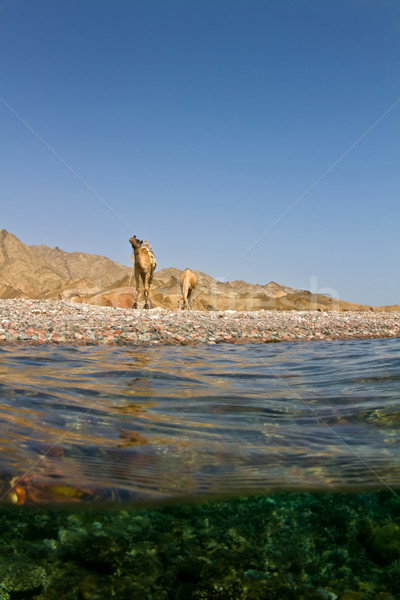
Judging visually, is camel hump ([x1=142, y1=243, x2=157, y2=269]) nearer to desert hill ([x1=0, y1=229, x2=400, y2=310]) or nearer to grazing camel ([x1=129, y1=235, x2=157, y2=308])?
grazing camel ([x1=129, y1=235, x2=157, y2=308])

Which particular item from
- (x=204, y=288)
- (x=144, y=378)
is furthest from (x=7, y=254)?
(x=144, y=378)

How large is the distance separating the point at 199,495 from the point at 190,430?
98 centimetres

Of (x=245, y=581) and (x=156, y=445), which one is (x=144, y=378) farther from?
(x=245, y=581)

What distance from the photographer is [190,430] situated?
9.71ft

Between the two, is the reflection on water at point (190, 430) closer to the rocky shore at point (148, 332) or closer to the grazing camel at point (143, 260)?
the rocky shore at point (148, 332)

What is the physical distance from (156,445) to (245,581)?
124 cm

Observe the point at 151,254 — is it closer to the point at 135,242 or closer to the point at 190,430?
the point at 135,242

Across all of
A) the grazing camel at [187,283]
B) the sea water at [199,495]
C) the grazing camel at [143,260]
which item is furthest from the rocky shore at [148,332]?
the grazing camel at [187,283]

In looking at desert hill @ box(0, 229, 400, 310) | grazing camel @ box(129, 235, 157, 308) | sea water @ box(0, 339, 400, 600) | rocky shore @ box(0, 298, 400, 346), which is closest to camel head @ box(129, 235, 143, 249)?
grazing camel @ box(129, 235, 157, 308)

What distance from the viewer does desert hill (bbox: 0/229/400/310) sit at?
34781 millimetres

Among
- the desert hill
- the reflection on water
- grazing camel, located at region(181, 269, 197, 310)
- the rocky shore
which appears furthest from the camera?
the desert hill

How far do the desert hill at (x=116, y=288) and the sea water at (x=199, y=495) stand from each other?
23.9m

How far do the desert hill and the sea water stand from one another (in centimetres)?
2390

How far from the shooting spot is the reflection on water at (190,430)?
209 cm
